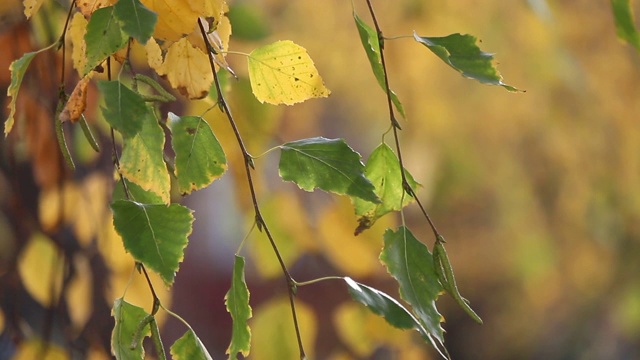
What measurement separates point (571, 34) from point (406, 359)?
1.85 ft

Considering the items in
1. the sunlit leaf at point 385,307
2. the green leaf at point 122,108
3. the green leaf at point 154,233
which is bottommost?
the sunlit leaf at point 385,307

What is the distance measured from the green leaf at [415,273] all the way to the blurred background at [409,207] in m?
0.35

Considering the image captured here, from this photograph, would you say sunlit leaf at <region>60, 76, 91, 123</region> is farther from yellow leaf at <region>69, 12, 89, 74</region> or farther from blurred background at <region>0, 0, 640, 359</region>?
blurred background at <region>0, 0, 640, 359</region>

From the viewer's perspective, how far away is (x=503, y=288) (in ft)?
4.83

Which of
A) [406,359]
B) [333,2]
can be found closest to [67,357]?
[406,359]

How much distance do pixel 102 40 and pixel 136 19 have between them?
2 centimetres

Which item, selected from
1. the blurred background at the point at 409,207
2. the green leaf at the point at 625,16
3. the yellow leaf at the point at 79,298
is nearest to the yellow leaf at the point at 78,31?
the green leaf at the point at 625,16

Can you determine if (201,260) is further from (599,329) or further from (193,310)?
(599,329)

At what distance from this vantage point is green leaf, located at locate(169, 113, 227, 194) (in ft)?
0.71

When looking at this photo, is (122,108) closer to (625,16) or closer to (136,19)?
(136,19)

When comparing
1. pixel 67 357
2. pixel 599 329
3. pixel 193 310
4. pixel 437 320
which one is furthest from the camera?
pixel 599 329

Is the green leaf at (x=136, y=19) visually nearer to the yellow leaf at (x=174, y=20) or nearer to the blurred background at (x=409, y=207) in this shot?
the yellow leaf at (x=174, y=20)

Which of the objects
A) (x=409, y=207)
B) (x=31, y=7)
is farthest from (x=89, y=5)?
(x=409, y=207)

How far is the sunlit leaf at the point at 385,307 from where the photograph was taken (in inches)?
8.2
